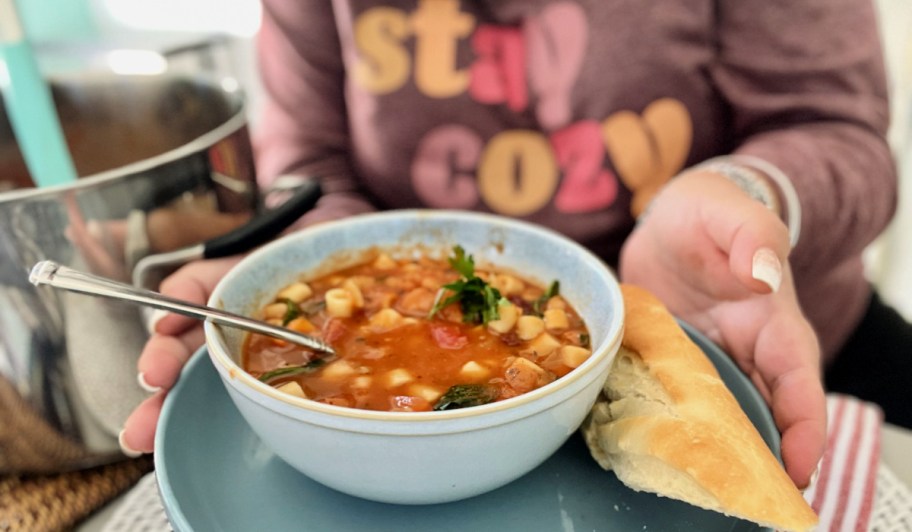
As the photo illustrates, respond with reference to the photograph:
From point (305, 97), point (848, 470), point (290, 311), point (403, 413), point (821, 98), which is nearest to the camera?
point (403, 413)

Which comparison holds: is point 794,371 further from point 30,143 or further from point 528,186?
point 30,143

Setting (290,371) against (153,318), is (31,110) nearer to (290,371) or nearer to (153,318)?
(153,318)

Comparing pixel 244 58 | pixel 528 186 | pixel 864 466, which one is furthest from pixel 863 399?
pixel 244 58

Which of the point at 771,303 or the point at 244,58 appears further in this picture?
the point at 244,58

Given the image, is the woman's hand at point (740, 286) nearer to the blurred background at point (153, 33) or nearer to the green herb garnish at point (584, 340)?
the green herb garnish at point (584, 340)

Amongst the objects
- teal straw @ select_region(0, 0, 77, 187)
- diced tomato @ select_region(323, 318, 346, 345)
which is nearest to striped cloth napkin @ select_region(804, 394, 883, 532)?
diced tomato @ select_region(323, 318, 346, 345)

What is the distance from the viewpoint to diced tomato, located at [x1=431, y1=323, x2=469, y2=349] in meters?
0.88

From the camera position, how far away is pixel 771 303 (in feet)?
3.21

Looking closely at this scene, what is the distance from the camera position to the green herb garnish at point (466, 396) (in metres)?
0.74

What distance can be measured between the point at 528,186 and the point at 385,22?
48 centimetres

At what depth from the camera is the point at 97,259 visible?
952mm

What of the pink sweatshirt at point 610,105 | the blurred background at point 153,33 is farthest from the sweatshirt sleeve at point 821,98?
the blurred background at point 153,33

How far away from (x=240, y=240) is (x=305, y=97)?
748 millimetres

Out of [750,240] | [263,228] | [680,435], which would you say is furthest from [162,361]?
[750,240]
